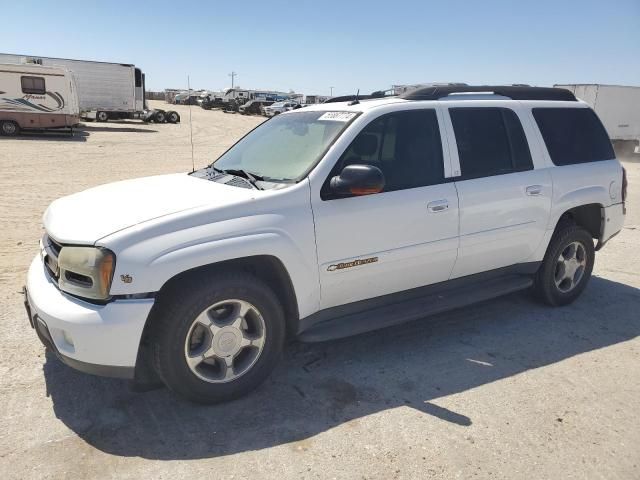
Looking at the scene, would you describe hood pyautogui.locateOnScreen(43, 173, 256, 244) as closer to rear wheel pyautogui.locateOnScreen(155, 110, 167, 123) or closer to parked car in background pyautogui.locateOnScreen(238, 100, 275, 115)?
rear wheel pyautogui.locateOnScreen(155, 110, 167, 123)

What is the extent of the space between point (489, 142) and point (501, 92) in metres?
0.66

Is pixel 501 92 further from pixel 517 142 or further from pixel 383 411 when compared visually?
pixel 383 411

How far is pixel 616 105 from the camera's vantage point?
914 inches

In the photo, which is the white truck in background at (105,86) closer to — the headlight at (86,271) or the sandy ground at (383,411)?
the sandy ground at (383,411)

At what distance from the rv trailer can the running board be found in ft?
77.8

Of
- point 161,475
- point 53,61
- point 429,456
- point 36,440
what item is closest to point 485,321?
point 429,456

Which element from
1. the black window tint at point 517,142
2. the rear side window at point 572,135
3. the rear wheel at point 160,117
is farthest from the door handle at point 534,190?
the rear wheel at point 160,117

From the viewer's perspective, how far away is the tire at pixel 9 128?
22422mm

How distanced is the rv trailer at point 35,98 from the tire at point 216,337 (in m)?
23.7

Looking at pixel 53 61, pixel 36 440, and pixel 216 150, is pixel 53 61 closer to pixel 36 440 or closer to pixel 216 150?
pixel 216 150

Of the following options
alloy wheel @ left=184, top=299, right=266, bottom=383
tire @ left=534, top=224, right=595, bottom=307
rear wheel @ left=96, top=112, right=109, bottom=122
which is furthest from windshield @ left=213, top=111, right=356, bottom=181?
rear wheel @ left=96, top=112, right=109, bottom=122

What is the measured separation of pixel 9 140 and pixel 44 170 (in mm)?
9632

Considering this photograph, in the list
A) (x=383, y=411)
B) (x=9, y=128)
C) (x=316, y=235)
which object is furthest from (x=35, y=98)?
(x=383, y=411)

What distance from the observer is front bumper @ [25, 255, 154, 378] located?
9.21 ft
